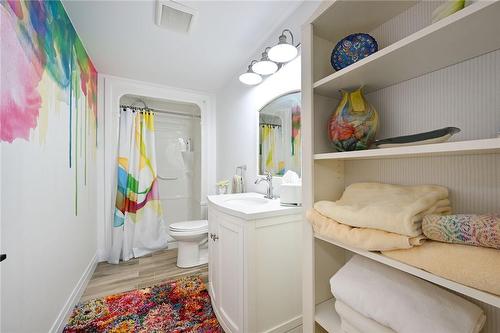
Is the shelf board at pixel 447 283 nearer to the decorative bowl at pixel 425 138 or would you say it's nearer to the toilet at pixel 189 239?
the decorative bowl at pixel 425 138

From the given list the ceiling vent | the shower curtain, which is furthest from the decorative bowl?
the shower curtain

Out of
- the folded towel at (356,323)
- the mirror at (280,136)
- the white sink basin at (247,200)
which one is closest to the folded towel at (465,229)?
the folded towel at (356,323)

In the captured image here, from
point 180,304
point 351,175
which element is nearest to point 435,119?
point 351,175

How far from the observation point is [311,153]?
87cm

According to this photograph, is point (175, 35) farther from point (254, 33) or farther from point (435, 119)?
point (435, 119)

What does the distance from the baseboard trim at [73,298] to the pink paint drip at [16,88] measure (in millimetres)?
1256

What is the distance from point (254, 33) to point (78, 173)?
6.49 ft

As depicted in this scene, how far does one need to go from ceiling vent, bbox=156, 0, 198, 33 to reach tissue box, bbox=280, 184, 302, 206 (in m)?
1.46

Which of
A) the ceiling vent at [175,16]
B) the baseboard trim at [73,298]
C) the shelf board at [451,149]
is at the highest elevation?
the ceiling vent at [175,16]

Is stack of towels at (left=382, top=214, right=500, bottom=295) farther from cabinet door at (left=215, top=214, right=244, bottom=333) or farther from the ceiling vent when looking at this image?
the ceiling vent

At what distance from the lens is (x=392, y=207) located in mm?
632

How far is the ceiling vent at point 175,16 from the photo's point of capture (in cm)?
146

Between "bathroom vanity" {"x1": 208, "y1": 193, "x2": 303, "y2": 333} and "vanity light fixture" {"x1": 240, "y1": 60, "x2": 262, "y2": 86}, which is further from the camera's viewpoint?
"vanity light fixture" {"x1": 240, "y1": 60, "x2": 262, "y2": 86}

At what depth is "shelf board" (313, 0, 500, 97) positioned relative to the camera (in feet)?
1.60
